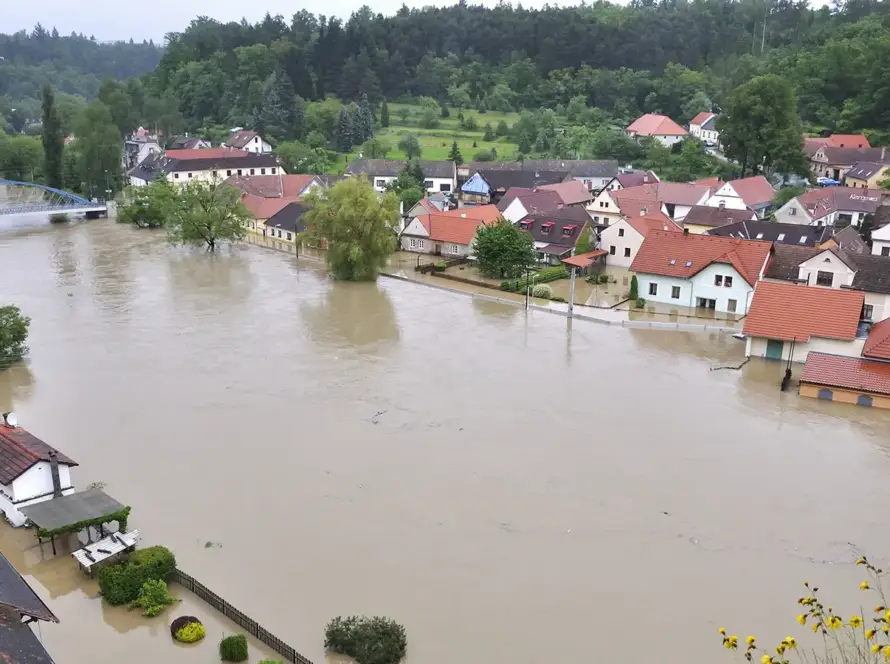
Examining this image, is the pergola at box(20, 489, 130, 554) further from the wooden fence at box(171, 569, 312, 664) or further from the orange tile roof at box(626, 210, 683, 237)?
the orange tile roof at box(626, 210, 683, 237)

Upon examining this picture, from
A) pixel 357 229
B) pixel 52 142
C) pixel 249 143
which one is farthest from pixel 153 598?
pixel 249 143

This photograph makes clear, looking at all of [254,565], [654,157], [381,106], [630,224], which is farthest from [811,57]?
[254,565]

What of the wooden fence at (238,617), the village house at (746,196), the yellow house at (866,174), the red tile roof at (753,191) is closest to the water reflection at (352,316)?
the wooden fence at (238,617)

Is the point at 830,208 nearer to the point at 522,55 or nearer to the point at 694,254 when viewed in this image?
the point at 694,254

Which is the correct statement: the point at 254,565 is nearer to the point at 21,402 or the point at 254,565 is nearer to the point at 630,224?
the point at 21,402

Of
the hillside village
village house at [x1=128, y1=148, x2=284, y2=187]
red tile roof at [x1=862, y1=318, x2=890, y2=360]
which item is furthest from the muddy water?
village house at [x1=128, y1=148, x2=284, y2=187]

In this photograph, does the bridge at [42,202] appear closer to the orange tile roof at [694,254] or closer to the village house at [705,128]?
the orange tile roof at [694,254]
